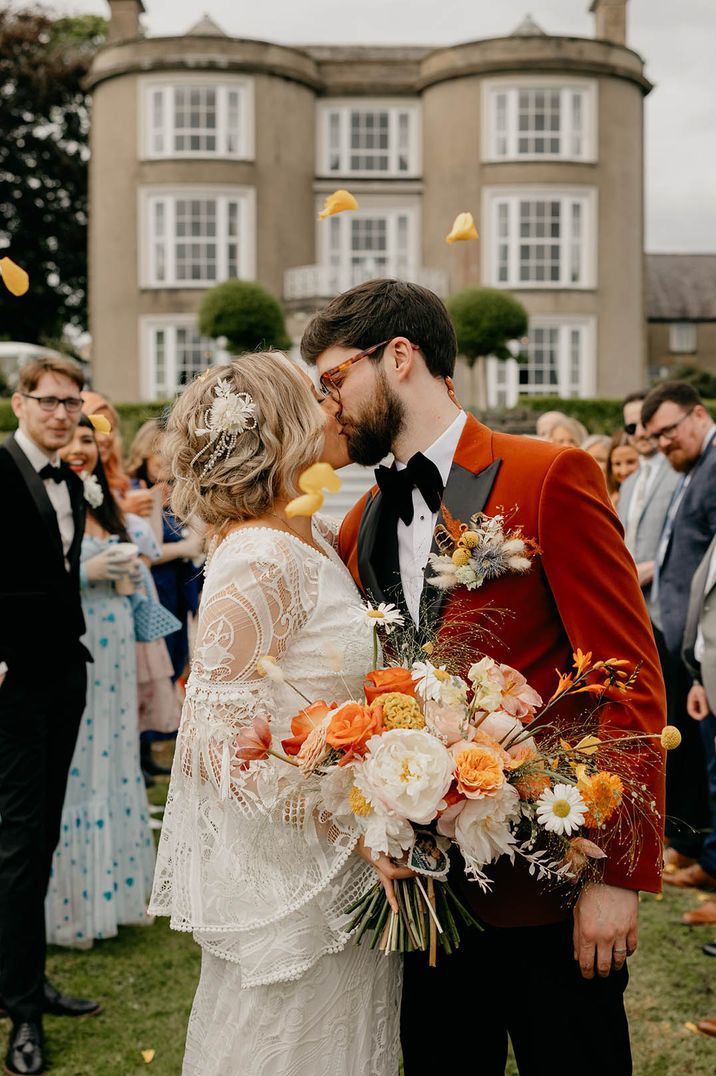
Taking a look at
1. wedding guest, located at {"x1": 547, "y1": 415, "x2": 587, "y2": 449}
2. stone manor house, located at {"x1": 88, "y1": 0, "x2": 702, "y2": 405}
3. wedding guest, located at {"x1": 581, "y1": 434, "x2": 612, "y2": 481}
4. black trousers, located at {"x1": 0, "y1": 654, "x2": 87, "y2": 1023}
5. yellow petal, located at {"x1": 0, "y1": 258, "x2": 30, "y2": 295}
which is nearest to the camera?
yellow petal, located at {"x1": 0, "y1": 258, "x2": 30, "y2": 295}

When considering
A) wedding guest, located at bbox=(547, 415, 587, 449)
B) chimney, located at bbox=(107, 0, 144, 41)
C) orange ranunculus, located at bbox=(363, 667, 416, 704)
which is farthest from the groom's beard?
chimney, located at bbox=(107, 0, 144, 41)

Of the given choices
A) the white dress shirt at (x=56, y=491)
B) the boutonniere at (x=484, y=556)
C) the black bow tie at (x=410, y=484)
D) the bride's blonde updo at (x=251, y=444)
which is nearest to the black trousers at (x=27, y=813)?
the white dress shirt at (x=56, y=491)

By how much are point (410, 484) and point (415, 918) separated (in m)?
1.08

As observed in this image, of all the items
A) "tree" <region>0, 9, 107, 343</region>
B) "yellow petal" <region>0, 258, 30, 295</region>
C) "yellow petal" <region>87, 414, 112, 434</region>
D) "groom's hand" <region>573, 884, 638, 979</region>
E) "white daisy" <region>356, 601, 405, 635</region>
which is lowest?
"groom's hand" <region>573, 884, 638, 979</region>

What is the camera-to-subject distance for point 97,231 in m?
29.2

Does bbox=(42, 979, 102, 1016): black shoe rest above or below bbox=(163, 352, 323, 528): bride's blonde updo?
below

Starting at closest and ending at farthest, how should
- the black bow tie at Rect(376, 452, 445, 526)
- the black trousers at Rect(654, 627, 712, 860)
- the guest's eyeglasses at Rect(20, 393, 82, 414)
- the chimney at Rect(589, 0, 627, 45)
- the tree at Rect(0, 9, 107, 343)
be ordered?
the black bow tie at Rect(376, 452, 445, 526) < the guest's eyeglasses at Rect(20, 393, 82, 414) < the black trousers at Rect(654, 627, 712, 860) < the chimney at Rect(589, 0, 627, 45) < the tree at Rect(0, 9, 107, 343)

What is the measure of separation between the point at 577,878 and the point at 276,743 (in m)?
0.76

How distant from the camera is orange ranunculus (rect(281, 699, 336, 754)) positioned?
234 cm

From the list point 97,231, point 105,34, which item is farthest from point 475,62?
point 105,34

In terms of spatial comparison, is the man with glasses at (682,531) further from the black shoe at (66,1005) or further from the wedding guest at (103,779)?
the black shoe at (66,1005)

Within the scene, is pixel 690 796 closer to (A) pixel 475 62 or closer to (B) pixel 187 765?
(B) pixel 187 765

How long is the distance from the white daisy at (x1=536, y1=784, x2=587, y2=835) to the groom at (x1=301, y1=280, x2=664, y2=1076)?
1.02ft

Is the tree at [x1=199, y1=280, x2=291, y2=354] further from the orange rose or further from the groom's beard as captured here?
the orange rose
